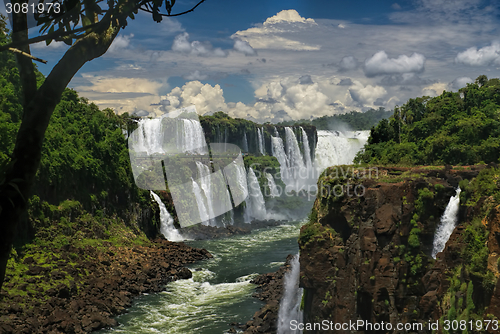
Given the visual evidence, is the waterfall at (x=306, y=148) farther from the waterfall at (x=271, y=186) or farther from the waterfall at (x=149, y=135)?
the waterfall at (x=149, y=135)

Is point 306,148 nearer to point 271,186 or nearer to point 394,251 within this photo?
point 271,186

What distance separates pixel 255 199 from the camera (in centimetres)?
5303

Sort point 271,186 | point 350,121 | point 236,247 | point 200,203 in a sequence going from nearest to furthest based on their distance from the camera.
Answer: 1. point 236,247
2. point 200,203
3. point 271,186
4. point 350,121

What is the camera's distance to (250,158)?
185 ft

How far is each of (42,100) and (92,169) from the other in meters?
30.8

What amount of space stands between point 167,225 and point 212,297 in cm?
1734

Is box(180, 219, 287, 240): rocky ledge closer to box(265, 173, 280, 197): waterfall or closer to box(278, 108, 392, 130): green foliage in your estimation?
box(265, 173, 280, 197): waterfall

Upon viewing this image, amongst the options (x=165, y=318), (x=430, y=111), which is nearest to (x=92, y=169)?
(x=165, y=318)

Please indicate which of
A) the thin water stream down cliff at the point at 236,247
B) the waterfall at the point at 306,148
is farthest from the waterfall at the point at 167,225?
the waterfall at the point at 306,148

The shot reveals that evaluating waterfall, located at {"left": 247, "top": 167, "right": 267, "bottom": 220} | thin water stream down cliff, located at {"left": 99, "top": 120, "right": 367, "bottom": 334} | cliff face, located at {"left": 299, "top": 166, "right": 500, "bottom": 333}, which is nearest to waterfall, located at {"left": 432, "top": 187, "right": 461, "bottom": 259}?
cliff face, located at {"left": 299, "top": 166, "right": 500, "bottom": 333}

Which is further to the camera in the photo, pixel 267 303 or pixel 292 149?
pixel 292 149

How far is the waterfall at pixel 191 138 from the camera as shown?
50500 millimetres

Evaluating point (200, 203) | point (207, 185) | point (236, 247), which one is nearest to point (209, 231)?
point (200, 203)

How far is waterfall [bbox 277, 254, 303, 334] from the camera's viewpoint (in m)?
18.2
